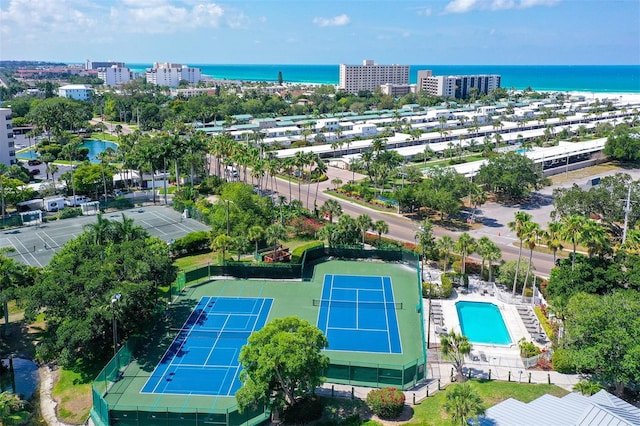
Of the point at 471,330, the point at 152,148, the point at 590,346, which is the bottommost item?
the point at 471,330

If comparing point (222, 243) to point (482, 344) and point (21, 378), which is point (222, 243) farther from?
point (482, 344)

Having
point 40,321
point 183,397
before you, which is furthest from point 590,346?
point 40,321

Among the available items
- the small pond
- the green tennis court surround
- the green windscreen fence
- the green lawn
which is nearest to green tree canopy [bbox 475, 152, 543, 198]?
the green tennis court surround

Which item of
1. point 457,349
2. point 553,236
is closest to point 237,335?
point 457,349

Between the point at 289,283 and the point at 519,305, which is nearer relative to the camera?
the point at 519,305

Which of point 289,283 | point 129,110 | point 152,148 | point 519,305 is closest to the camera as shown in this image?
point 519,305

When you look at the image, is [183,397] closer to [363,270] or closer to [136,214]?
[363,270]

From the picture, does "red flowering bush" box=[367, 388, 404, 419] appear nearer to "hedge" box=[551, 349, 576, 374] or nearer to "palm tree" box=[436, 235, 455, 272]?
"hedge" box=[551, 349, 576, 374]

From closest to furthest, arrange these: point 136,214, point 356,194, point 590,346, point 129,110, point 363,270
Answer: point 590,346, point 363,270, point 136,214, point 356,194, point 129,110
